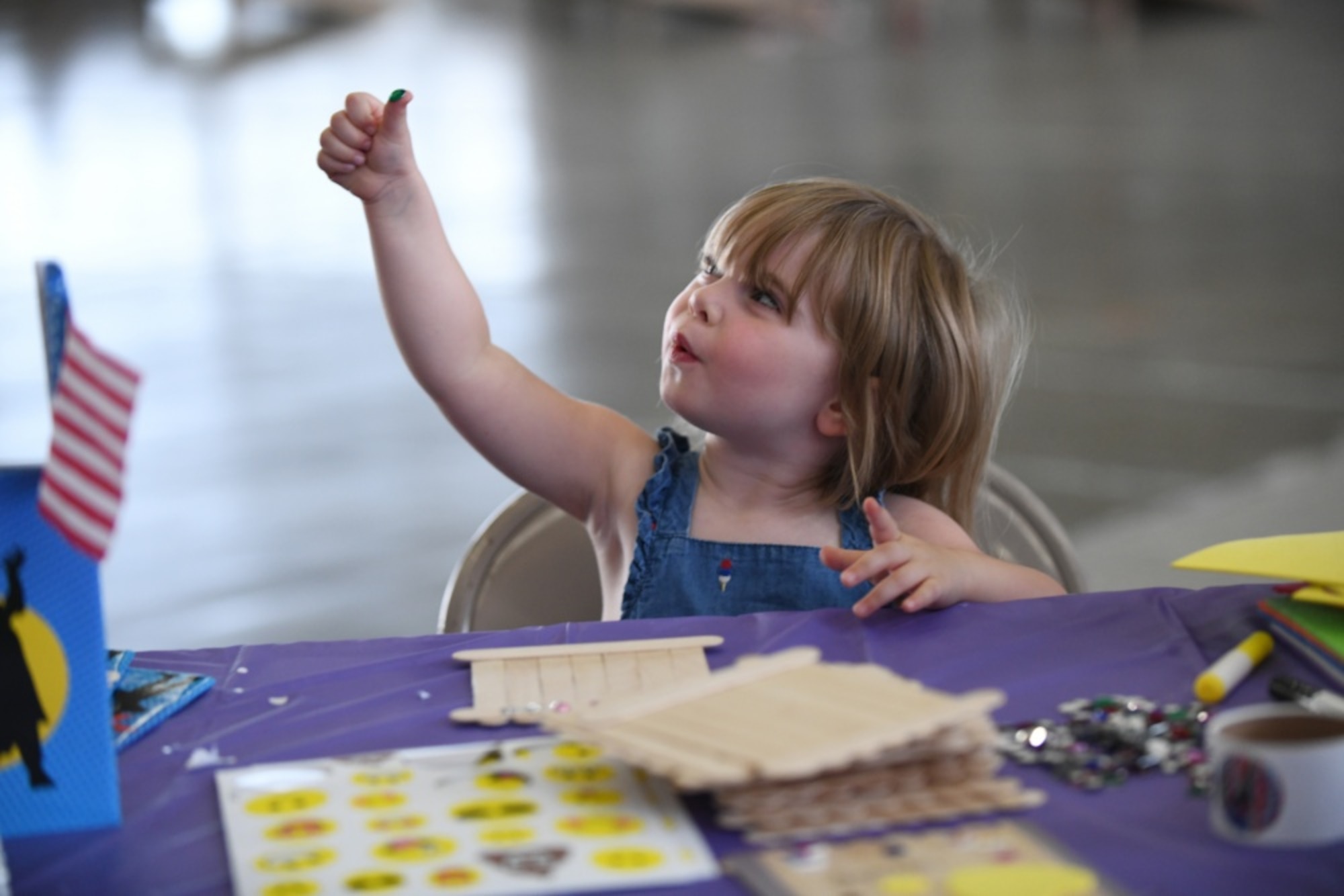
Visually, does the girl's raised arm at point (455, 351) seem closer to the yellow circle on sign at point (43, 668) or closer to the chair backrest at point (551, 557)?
the chair backrest at point (551, 557)

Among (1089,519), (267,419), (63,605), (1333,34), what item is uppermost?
(1333,34)

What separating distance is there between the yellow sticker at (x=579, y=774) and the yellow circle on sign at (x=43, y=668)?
0.94 feet

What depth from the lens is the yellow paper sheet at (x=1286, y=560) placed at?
124 centimetres

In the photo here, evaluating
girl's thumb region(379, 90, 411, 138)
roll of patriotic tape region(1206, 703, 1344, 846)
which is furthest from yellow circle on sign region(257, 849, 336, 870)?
girl's thumb region(379, 90, 411, 138)

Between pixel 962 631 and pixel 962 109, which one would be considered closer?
pixel 962 631

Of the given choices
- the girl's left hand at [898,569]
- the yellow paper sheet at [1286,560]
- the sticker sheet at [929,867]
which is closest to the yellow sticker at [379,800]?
the sticker sheet at [929,867]

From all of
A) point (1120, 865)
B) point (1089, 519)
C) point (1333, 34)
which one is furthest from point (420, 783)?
point (1333, 34)

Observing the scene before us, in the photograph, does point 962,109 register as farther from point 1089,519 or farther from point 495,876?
point 495,876

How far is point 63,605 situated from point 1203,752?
2.24ft

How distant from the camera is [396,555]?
152 inches

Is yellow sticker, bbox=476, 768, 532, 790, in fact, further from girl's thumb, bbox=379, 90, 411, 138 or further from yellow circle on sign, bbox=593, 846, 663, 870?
girl's thumb, bbox=379, 90, 411, 138

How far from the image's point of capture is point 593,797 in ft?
3.20

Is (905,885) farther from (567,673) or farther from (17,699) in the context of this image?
(17,699)

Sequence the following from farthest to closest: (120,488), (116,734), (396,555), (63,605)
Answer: (396,555) < (116,734) < (63,605) < (120,488)
